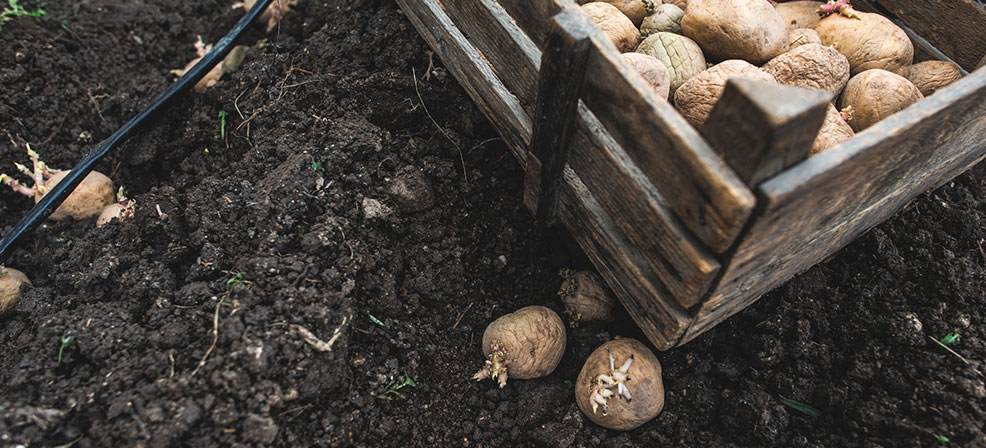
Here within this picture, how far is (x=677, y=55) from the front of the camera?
8.51 feet

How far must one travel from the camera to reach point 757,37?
2564 millimetres

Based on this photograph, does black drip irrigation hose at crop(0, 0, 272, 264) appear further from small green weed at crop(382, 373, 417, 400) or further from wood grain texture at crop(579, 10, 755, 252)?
wood grain texture at crop(579, 10, 755, 252)

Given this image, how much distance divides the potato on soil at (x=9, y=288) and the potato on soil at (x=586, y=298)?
259 cm

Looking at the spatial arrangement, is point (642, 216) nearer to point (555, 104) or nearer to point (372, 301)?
point (555, 104)

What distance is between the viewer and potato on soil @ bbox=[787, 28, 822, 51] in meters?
2.75

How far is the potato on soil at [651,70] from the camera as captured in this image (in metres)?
2.32

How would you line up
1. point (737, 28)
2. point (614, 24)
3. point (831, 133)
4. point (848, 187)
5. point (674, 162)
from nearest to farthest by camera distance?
point (674, 162) < point (848, 187) < point (831, 133) < point (737, 28) < point (614, 24)

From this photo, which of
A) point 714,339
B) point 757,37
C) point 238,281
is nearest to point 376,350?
point 238,281

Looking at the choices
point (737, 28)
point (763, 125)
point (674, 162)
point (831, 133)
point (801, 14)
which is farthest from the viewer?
point (801, 14)

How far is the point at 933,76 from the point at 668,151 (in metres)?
1.93

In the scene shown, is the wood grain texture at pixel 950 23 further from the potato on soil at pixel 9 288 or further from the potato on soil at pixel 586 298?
the potato on soil at pixel 9 288

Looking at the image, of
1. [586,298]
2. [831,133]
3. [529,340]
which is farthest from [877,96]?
[529,340]

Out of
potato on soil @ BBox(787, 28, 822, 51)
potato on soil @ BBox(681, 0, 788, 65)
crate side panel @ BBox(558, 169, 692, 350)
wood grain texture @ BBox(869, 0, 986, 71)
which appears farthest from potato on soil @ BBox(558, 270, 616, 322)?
wood grain texture @ BBox(869, 0, 986, 71)

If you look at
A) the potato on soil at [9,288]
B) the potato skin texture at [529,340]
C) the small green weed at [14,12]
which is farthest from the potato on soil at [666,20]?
the small green weed at [14,12]
